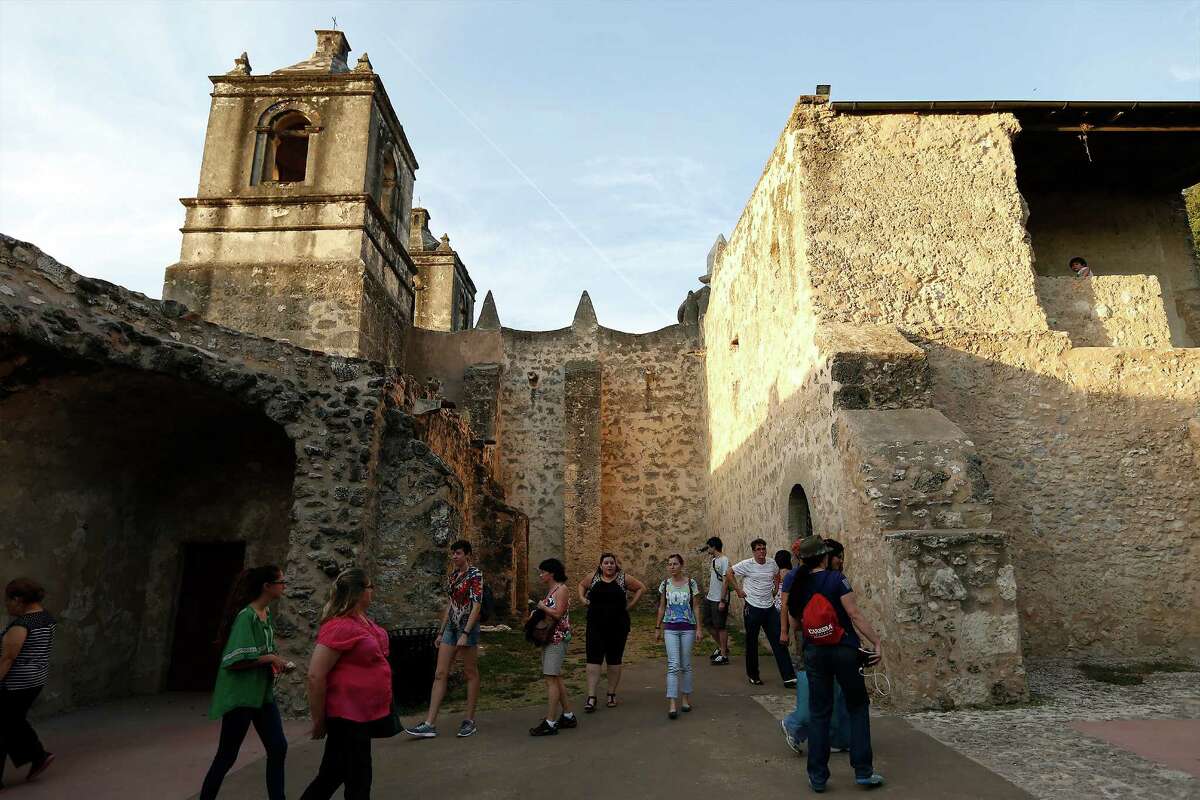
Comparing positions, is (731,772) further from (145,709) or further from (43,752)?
(145,709)

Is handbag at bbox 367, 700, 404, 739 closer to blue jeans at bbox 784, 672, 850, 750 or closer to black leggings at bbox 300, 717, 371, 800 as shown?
black leggings at bbox 300, 717, 371, 800

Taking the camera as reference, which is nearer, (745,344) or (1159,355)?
(1159,355)

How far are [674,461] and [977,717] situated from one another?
10.6 metres


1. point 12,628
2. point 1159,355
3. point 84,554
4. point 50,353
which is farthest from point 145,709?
point 1159,355

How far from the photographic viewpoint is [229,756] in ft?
11.5

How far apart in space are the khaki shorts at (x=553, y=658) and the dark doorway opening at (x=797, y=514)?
385 centimetres

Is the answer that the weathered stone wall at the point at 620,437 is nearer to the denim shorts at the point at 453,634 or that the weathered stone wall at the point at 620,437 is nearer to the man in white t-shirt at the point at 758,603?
the man in white t-shirt at the point at 758,603

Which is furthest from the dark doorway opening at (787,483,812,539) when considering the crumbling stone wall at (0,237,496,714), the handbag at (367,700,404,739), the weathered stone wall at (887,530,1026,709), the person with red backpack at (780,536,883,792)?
the handbag at (367,700,404,739)

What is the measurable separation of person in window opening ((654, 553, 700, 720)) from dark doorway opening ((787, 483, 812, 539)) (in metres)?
2.58

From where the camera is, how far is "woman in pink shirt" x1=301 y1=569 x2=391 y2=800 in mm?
3025

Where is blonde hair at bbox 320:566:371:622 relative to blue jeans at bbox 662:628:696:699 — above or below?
above

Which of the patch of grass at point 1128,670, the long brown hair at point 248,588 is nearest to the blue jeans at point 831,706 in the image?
the long brown hair at point 248,588

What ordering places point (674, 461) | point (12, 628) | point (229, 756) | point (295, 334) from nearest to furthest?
point (229, 756) → point (12, 628) → point (295, 334) → point (674, 461)

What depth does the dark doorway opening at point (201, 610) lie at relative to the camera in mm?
7102
